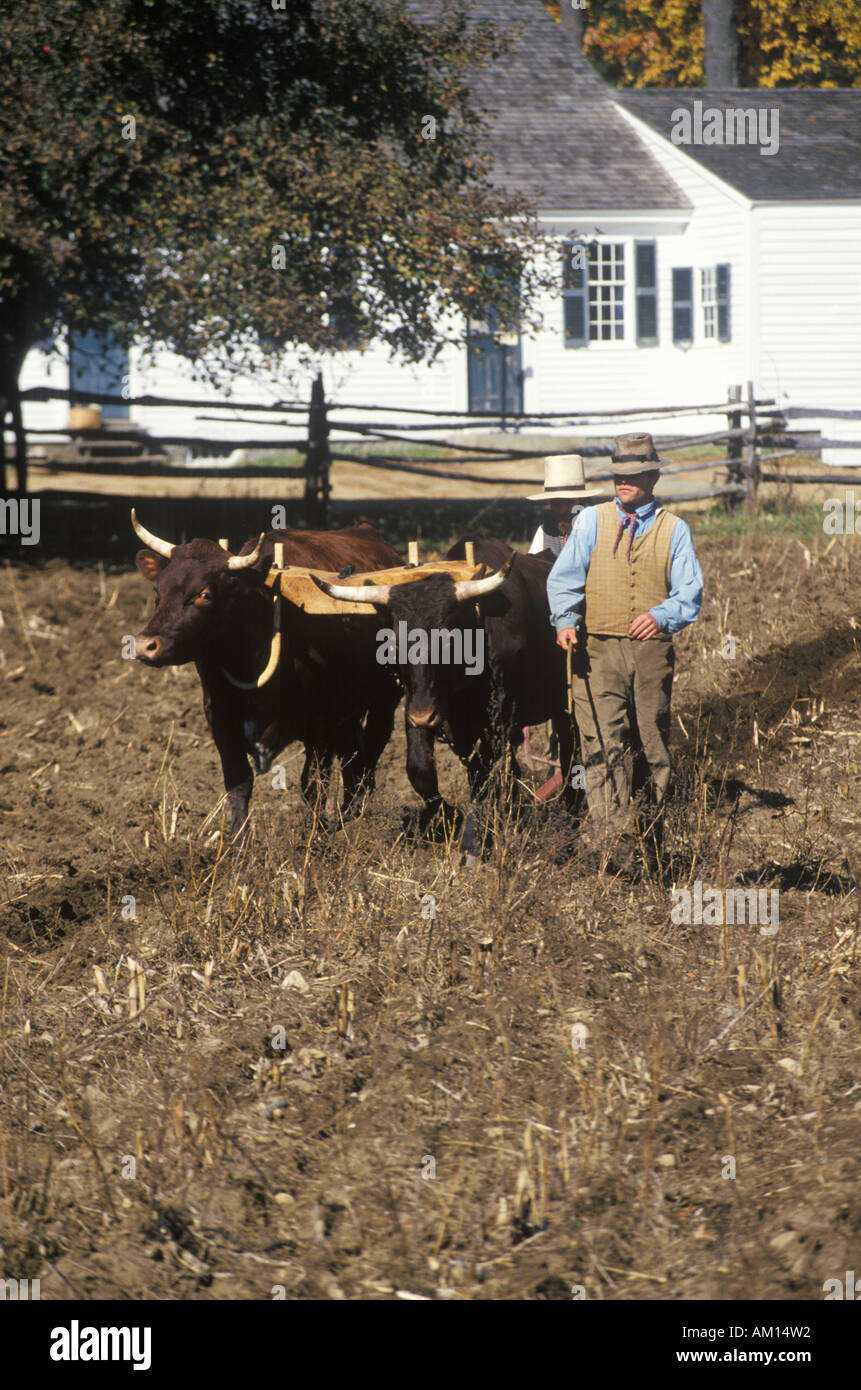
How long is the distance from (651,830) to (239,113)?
9.98m

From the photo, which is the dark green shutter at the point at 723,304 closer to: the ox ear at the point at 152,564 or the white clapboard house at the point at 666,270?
the white clapboard house at the point at 666,270

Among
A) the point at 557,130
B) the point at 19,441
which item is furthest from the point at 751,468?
the point at 557,130

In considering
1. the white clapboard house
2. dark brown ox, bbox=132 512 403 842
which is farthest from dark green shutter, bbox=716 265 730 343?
dark brown ox, bbox=132 512 403 842

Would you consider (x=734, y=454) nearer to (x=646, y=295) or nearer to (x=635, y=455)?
(x=646, y=295)

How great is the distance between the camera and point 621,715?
23.1 feet

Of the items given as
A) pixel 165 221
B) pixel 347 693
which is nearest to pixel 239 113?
pixel 165 221

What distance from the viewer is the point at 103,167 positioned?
527 inches

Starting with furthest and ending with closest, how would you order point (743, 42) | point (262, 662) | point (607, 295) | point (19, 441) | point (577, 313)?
point (743, 42) → point (607, 295) → point (577, 313) → point (19, 441) → point (262, 662)

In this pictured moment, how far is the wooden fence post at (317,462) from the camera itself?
17500mm

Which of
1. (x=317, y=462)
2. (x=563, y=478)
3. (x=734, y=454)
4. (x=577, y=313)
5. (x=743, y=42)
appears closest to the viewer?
(x=563, y=478)

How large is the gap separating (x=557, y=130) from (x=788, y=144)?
4217mm

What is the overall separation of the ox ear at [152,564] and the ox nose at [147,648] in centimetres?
41

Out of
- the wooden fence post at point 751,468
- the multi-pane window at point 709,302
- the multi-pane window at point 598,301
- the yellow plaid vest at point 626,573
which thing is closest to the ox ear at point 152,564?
the yellow plaid vest at point 626,573
